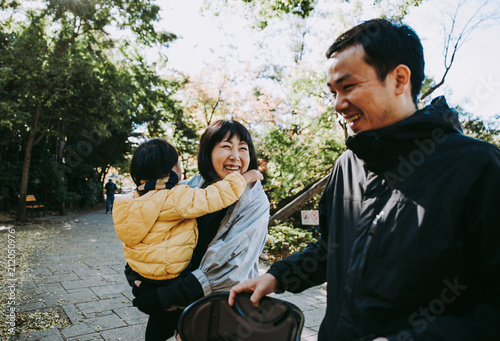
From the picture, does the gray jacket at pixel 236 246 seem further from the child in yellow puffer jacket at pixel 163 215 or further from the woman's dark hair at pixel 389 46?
the woman's dark hair at pixel 389 46

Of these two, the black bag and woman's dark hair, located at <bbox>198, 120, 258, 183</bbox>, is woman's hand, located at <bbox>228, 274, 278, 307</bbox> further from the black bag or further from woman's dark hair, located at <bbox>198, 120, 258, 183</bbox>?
woman's dark hair, located at <bbox>198, 120, 258, 183</bbox>

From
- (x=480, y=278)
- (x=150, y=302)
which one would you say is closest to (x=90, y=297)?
(x=150, y=302)

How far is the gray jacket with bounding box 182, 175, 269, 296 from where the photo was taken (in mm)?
1519

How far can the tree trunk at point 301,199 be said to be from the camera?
686cm

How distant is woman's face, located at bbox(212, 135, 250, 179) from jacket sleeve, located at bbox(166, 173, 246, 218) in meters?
0.17

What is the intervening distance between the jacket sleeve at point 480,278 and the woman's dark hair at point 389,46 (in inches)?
15.5

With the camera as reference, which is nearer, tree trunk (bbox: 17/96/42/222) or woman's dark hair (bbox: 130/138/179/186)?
woman's dark hair (bbox: 130/138/179/186)

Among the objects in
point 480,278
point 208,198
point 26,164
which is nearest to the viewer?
point 480,278

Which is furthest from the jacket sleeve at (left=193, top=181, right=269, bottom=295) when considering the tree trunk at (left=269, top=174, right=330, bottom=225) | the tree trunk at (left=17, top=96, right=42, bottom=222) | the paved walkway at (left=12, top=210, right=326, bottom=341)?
the tree trunk at (left=17, top=96, right=42, bottom=222)

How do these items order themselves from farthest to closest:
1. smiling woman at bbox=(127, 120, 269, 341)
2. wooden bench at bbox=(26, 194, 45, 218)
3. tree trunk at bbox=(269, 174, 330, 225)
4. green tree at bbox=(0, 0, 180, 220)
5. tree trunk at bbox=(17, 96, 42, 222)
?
wooden bench at bbox=(26, 194, 45, 218)
tree trunk at bbox=(17, 96, 42, 222)
green tree at bbox=(0, 0, 180, 220)
tree trunk at bbox=(269, 174, 330, 225)
smiling woman at bbox=(127, 120, 269, 341)

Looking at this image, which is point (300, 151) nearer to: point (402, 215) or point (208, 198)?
point (208, 198)

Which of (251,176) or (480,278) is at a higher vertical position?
(251,176)

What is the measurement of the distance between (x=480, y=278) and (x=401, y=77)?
0.64m

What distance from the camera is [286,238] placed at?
292 inches
